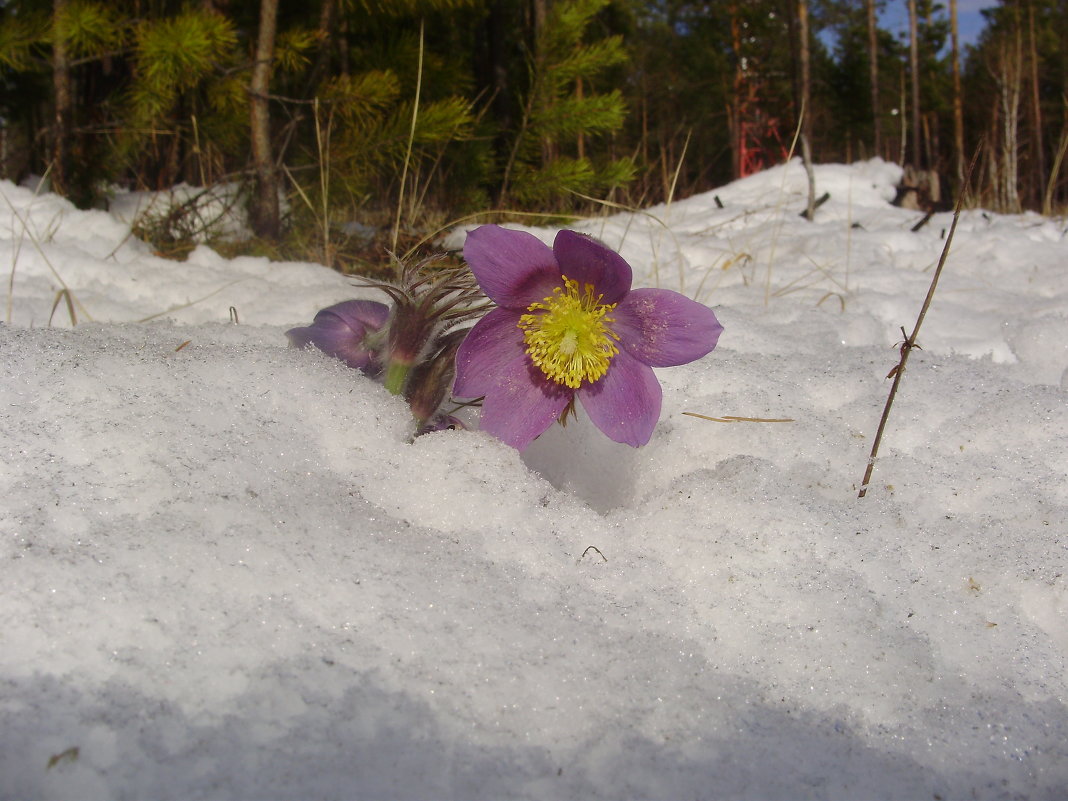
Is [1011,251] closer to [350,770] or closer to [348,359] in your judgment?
[348,359]

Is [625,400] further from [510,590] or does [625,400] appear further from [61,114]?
[61,114]

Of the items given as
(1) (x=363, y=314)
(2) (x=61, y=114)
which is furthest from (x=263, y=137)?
(1) (x=363, y=314)

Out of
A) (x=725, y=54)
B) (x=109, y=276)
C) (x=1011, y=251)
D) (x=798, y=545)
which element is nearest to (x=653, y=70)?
(x=725, y=54)

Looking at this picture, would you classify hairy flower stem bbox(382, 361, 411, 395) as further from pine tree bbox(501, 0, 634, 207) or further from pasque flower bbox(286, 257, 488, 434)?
pine tree bbox(501, 0, 634, 207)

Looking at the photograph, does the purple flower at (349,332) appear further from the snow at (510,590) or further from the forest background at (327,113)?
the forest background at (327,113)

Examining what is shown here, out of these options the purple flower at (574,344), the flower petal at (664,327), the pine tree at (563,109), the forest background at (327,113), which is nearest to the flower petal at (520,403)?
the purple flower at (574,344)

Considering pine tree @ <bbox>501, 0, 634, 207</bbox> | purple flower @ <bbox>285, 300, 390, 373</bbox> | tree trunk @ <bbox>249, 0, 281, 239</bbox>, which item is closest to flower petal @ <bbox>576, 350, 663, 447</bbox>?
purple flower @ <bbox>285, 300, 390, 373</bbox>
